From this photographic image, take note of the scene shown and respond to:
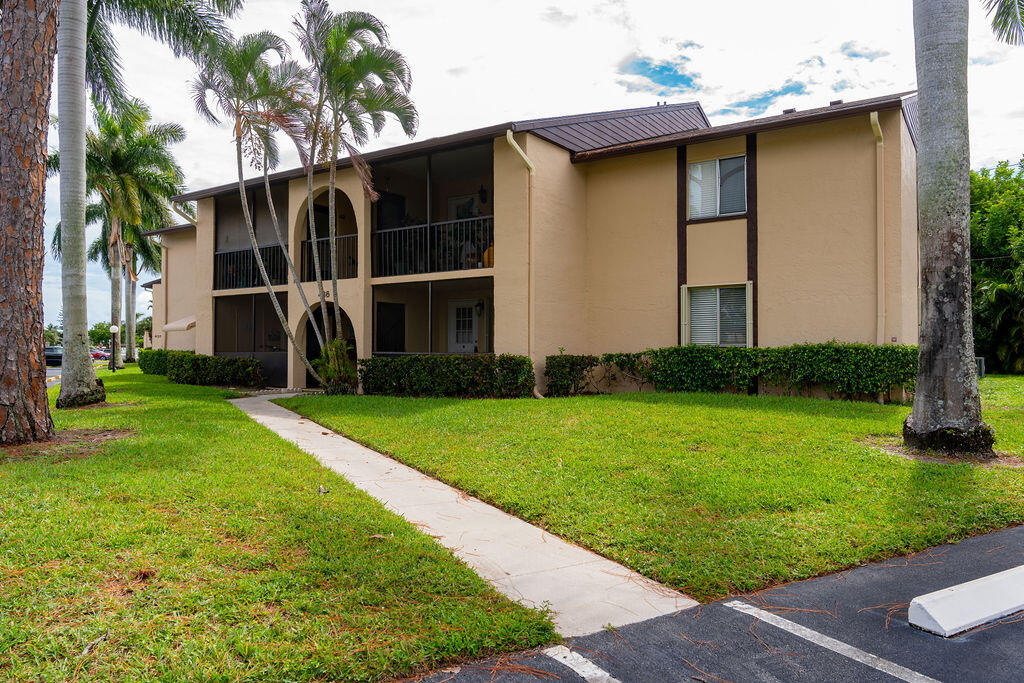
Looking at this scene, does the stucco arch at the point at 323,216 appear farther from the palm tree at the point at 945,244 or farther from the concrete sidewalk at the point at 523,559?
the palm tree at the point at 945,244

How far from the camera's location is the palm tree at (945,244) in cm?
709

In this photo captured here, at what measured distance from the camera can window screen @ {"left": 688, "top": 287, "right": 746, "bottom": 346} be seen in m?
13.0

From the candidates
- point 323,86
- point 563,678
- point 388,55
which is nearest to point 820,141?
point 388,55

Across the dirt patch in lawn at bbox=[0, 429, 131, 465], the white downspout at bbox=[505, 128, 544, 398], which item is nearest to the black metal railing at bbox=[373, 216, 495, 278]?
the white downspout at bbox=[505, 128, 544, 398]

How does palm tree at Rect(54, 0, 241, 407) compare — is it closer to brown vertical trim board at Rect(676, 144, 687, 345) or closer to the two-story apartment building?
the two-story apartment building

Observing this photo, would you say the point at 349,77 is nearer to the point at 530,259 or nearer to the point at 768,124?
the point at 530,259

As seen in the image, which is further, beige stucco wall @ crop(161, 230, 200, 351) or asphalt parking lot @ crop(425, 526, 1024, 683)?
beige stucco wall @ crop(161, 230, 200, 351)

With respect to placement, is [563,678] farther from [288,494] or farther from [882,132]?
[882,132]

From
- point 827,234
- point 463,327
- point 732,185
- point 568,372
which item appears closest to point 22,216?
point 568,372

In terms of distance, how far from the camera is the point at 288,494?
18.7ft

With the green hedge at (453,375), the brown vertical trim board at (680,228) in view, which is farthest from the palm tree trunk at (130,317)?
the brown vertical trim board at (680,228)

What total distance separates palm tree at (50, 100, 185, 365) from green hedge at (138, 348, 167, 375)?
11.7 ft

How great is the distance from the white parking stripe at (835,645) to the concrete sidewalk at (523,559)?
337mm

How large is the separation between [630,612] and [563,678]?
0.82 meters
